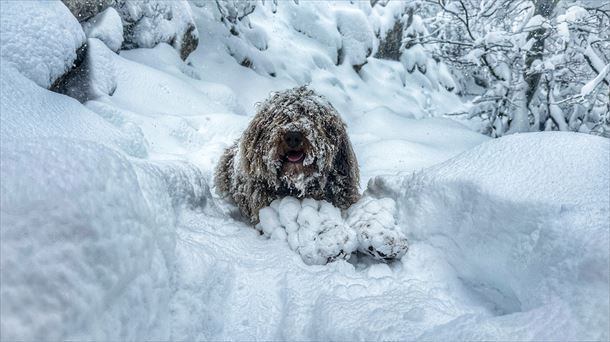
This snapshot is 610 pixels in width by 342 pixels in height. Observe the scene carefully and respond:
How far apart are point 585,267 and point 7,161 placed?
59.3 inches

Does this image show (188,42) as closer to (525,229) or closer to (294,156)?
(294,156)

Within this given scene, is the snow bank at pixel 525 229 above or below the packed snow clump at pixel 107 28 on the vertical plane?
above

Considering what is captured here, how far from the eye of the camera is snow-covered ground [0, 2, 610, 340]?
0.85m

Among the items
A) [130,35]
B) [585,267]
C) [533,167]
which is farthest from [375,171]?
[130,35]

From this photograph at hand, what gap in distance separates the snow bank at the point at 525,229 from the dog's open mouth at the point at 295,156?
24.5 inches

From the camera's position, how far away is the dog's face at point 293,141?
2.10 metres

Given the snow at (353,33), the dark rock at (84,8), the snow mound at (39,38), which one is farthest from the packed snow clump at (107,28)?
the snow at (353,33)

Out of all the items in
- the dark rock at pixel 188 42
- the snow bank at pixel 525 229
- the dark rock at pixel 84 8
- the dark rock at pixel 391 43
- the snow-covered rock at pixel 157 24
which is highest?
the snow bank at pixel 525 229

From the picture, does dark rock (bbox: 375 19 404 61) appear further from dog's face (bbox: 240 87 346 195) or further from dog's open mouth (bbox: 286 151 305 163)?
dog's open mouth (bbox: 286 151 305 163)

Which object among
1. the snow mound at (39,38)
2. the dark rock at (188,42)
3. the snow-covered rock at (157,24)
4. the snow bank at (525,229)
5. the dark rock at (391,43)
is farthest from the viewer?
the dark rock at (391,43)

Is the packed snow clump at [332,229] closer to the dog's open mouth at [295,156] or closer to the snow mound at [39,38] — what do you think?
the dog's open mouth at [295,156]

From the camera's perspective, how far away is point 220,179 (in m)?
2.81

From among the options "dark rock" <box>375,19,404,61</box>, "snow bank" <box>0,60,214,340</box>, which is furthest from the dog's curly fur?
"dark rock" <box>375,19,404,61</box>

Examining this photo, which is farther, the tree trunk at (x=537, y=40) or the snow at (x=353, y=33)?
the snow at (x=353, y=33)
